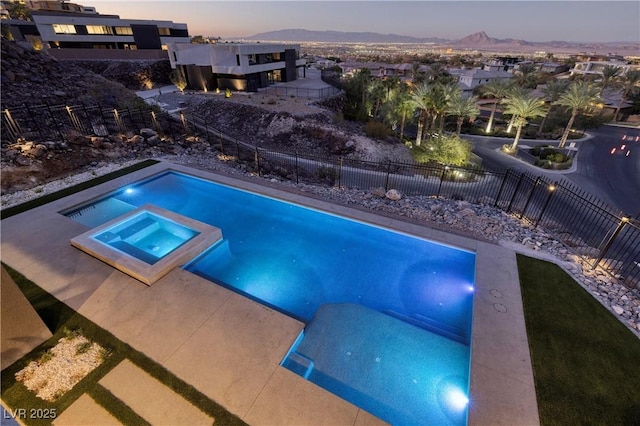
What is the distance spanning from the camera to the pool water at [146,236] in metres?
10.00

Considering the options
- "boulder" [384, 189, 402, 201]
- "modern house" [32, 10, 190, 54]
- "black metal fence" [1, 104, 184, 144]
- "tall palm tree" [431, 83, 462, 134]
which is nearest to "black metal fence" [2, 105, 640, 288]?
"black metal fence" [1, 104, 184, 144]

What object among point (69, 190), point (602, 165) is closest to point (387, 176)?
point (69, 190)

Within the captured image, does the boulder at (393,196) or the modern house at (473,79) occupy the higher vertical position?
the modern house at (473,79)

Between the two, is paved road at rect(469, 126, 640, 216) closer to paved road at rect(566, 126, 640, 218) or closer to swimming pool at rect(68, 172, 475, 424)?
paved road at rect(566, 126, 640, 218)

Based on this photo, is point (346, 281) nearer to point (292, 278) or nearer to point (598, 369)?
point (292, 278)

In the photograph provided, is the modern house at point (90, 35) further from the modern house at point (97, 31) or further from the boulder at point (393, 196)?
the boulder at point (393, 196)

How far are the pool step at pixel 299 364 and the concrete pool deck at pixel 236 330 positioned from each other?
313mm

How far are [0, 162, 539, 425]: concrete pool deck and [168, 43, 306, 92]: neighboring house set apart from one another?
39.5 metres

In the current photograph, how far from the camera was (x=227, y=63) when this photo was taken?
42.8 metres

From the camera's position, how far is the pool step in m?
6.44

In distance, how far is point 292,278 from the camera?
31.6 feet

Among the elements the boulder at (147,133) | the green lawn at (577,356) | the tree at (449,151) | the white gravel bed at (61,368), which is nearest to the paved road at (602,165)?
the tree at (449,151)

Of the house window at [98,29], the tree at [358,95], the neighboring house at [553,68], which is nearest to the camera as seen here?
the tree at [358,95]

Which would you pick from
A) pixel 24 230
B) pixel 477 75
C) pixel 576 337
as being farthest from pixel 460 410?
pixel 477 75
